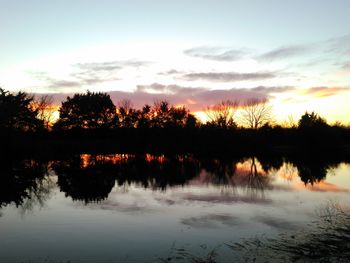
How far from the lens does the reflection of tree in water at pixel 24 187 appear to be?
2105 centimetres

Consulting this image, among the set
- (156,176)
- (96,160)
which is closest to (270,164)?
(156,176)

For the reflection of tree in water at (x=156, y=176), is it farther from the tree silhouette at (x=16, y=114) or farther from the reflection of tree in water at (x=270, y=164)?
the tree silhouette at (x=16, y=114)

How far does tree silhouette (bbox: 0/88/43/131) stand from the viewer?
1997 inches

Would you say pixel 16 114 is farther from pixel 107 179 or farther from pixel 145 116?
pixel 145 116

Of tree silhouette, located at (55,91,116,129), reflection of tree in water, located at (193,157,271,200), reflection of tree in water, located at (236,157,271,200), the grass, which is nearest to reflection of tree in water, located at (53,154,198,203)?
reflection of tree in water, located at (193,157,271,200)

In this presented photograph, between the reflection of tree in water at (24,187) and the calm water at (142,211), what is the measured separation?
2.2 inches

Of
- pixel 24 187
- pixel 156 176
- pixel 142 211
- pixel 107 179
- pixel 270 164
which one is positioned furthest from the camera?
pixel 270 164

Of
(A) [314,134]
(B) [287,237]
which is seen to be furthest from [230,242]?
(A) [314,134]

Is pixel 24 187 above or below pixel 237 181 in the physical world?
above

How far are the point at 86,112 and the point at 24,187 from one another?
6347 cm

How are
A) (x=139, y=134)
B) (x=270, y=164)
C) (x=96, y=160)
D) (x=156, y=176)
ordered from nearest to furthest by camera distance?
(x=156, y=176) → (x=270, y=164) → (x=96, y=160) → (x=139, y=134)

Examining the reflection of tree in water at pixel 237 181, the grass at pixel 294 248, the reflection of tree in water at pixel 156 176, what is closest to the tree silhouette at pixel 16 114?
the reflection of tree in water at pixel 156 176

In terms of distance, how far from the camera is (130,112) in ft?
327

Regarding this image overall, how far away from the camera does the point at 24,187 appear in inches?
1029
